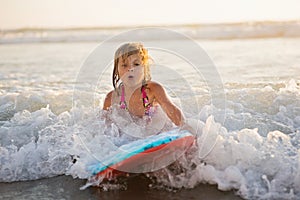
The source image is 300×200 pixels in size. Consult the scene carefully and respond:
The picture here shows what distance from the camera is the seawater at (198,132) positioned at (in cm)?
338

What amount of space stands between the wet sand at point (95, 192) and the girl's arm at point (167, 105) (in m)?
0.64

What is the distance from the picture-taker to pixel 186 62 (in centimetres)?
836

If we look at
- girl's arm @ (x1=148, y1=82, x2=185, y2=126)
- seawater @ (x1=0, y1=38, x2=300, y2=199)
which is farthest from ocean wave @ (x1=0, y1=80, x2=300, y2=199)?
girl's arm @ (x1=148, y1=82, x2=185, y2=126)

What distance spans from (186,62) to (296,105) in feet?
12.1

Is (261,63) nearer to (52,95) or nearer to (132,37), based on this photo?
(52,95)

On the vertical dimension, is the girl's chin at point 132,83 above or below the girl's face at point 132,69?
below

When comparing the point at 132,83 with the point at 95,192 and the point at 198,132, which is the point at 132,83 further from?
the point at 95,192

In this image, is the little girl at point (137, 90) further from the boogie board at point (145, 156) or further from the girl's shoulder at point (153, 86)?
the boogie board at point (145, 156)

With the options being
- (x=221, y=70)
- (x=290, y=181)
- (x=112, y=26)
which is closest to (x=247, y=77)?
(x=221, y=70)

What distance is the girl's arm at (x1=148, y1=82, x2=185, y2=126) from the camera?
386 centimetres

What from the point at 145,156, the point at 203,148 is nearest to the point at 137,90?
the point at 203,148

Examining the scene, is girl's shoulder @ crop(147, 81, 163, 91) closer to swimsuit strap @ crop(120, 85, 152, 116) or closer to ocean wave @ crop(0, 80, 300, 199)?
swimsuit strap @ crop(120, 85, 152, 116)

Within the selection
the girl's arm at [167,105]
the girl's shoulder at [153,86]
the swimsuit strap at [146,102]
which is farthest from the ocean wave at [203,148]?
the girl's shoulder at [153,86]

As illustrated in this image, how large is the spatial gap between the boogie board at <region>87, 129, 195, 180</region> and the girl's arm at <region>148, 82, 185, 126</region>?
14.8 inches
